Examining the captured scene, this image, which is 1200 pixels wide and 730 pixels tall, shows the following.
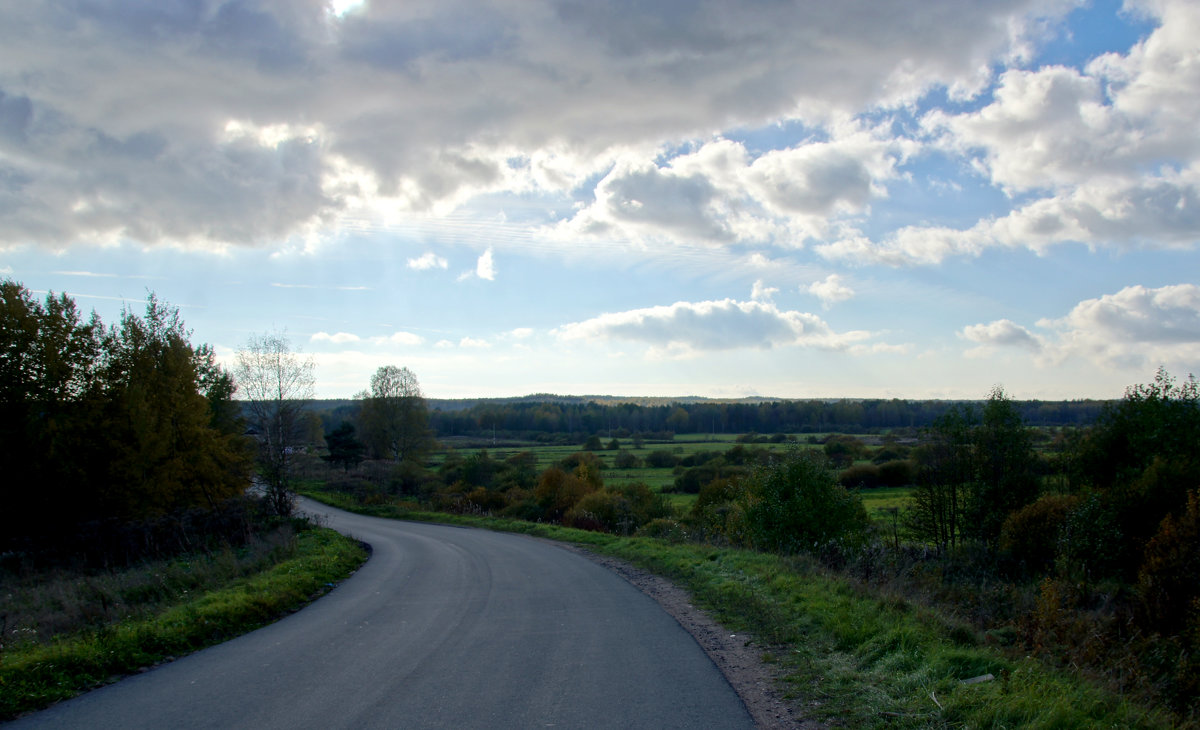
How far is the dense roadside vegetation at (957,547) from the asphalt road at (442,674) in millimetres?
1569

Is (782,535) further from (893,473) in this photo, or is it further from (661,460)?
(661,460)

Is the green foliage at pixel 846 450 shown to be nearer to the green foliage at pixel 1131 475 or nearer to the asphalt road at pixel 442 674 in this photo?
the green foliage at pixel 1131 475

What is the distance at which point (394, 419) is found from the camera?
6744 centimetres

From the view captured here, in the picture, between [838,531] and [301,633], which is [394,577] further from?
[838,531]

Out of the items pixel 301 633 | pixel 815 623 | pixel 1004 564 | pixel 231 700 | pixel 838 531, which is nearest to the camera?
pixel 231 700

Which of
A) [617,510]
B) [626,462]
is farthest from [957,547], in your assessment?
[626,462]

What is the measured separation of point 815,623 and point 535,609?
4814 millimetres

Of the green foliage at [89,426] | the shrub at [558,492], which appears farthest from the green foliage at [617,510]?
the green foliage at [89,426]

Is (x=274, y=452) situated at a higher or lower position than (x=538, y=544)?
higher

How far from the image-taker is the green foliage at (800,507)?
79.6 ft

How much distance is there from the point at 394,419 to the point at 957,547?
51.1 metres

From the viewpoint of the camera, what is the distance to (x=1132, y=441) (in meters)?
32.8

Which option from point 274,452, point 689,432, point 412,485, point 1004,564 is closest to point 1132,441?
point 1004,564

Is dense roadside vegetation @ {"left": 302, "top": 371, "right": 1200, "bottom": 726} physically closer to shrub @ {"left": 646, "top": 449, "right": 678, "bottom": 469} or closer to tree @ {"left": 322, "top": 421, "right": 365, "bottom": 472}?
tree @ {"left": 322, "top": 421, "right": 365, "bottom": 472}
